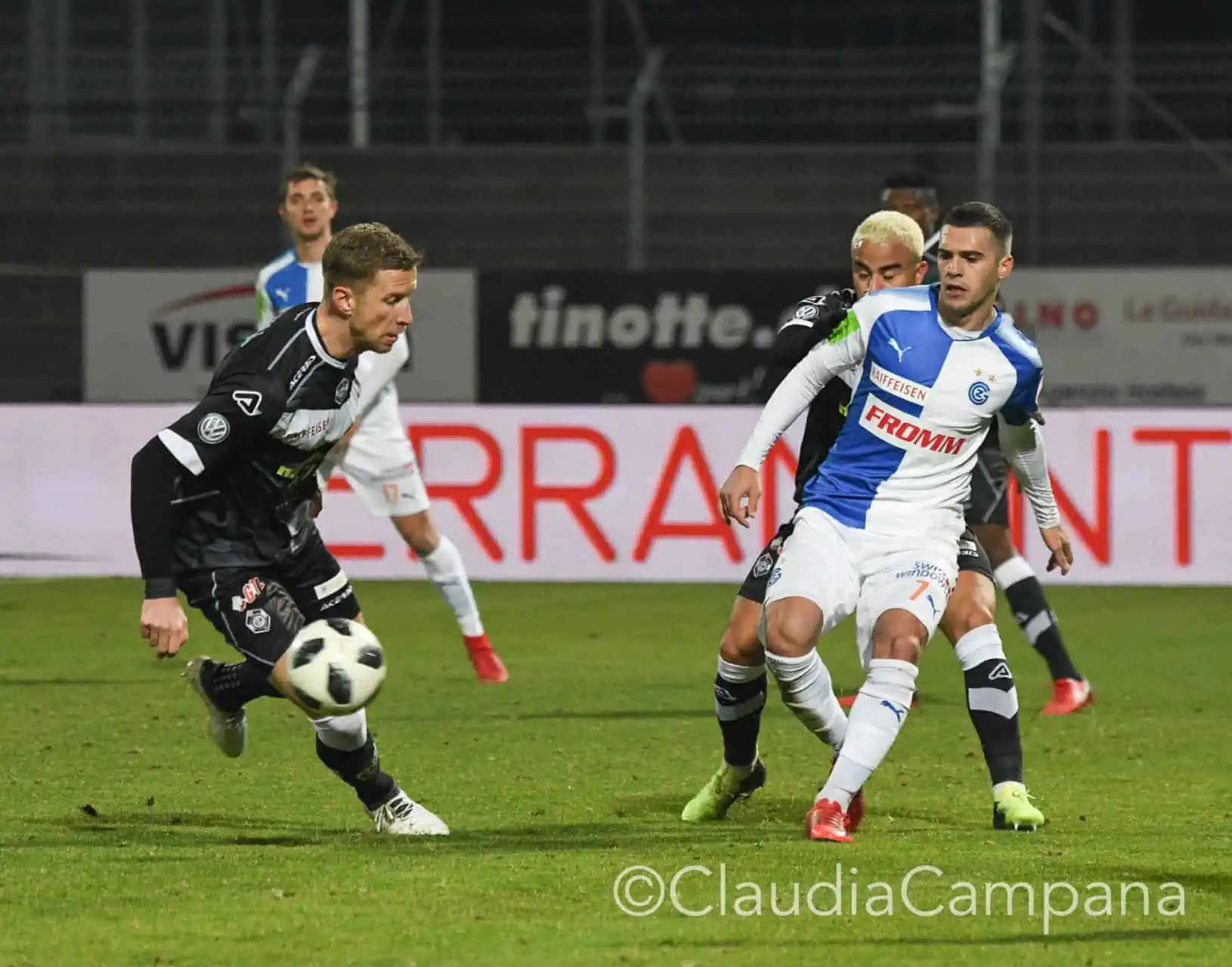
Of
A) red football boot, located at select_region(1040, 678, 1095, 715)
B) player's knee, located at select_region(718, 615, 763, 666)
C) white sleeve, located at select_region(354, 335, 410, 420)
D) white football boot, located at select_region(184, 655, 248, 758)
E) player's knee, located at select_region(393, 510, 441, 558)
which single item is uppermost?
white sleeve, located at select_region(354, 335, 410, 420)

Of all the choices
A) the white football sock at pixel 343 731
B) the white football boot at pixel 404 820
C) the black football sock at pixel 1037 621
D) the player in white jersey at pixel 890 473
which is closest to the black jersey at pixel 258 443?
the white football sock at pixel 343 731

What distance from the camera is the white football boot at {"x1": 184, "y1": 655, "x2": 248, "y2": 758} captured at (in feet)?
Answer: 20.0

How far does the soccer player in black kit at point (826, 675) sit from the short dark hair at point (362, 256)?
112 cm

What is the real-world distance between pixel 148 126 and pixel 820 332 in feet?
45.4

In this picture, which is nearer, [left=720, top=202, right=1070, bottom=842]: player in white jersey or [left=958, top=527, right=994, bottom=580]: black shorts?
[left=720, top=202, right=1070, bottom=842]: player in white jersey

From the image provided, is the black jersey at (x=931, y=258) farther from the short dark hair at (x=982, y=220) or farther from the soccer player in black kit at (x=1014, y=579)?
the short dark hair at (x=982, y=220)

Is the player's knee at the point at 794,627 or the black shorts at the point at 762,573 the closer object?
the player's knee at the point at 794,627

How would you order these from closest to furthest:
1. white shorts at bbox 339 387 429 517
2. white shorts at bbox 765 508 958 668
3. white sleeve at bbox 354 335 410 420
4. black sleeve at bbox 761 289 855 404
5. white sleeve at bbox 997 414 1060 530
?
white shorts at bbox 765 508 958 668 < black sleeve at bbox 761 289 855 404 < white sleeve at bbox 997 414 1060 530 < white sleeve at bbox 354 335 410 420 < white shorts at bbox 339 387 429 517

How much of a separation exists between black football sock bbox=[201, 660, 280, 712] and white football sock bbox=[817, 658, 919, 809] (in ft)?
4.59

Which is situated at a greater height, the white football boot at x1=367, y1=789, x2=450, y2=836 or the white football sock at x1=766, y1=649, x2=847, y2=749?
the white football sock at x1=766, y1=649, x2=847, y2=749

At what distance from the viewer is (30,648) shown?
423 inches

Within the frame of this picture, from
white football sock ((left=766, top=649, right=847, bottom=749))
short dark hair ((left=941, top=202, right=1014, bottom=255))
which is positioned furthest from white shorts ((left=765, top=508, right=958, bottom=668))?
short dark hair ((left=941, top=202, right=1014, bottom=255))

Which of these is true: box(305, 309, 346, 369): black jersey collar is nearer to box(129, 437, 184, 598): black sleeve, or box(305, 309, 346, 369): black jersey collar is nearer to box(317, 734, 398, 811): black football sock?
box(129, 437, 184, 598): black sleeve

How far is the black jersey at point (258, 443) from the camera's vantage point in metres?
5.57
